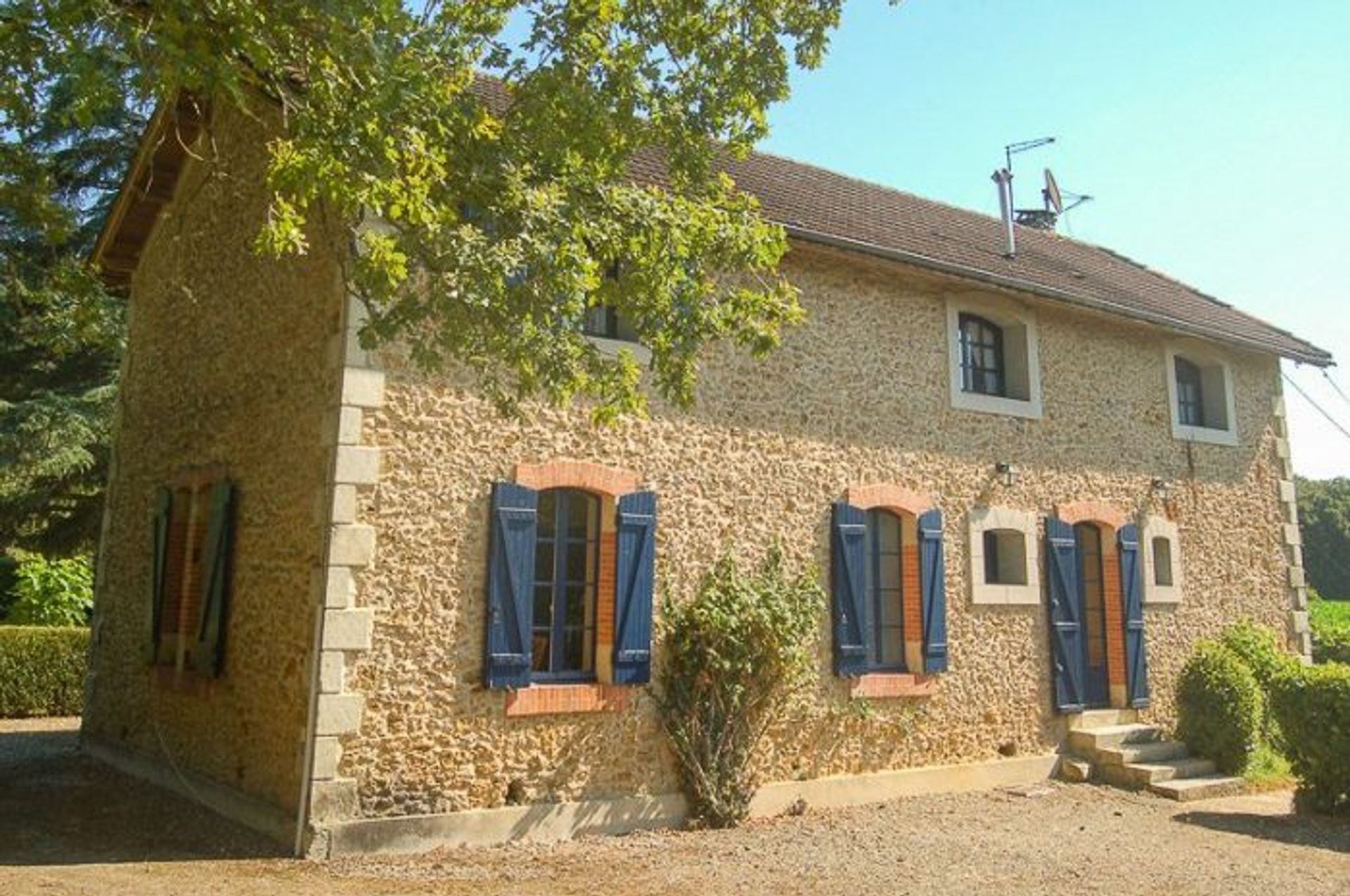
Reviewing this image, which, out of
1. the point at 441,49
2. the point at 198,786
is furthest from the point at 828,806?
the point at 441,49

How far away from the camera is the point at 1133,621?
37.1ft

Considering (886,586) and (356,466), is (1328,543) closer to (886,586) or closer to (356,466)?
(886,586)

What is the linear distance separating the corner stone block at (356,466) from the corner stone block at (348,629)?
89cm

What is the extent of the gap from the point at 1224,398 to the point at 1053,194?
5.15 meters

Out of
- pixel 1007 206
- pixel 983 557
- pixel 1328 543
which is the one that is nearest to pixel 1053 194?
pixel 1007 206

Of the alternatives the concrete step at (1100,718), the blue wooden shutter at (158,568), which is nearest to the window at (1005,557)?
the concrete step at (1100,718)

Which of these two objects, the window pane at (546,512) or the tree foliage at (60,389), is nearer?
the window pane at (546,512)

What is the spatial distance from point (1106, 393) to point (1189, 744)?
390 cm

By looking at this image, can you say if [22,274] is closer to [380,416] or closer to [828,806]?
[380,416]

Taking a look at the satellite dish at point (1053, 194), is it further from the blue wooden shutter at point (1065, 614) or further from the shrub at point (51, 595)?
the shrub at point (51, 595)

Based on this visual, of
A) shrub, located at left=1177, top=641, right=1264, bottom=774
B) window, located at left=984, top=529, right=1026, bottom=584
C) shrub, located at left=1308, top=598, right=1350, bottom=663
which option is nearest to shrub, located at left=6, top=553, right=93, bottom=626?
window, located at left=984, top=529, right=1026, bottom=584

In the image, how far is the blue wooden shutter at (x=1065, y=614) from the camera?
10711 mm

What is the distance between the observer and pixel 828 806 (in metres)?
8.93

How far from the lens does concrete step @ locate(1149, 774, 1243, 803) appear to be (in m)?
9.94
